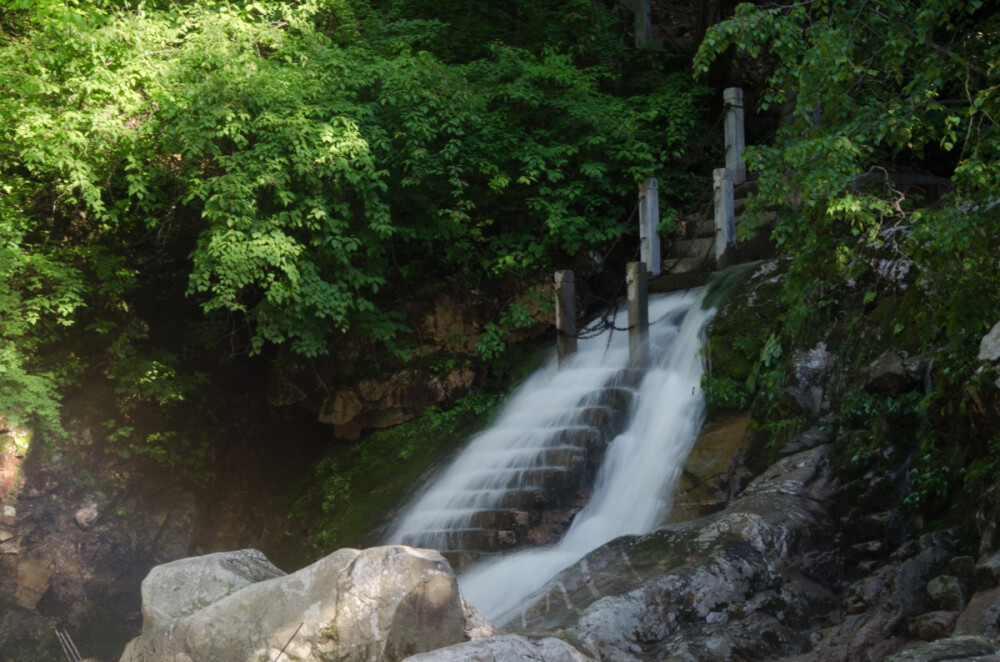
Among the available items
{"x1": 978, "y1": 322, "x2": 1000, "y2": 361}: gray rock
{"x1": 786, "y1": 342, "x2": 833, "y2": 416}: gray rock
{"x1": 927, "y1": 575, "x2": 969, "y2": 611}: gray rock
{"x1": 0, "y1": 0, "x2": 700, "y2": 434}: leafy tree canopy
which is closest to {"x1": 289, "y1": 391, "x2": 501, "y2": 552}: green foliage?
{"x1": 0, "y1": 0, "x2": 700, "y2": 434}: leafy tree canopy

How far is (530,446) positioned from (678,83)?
7.55m

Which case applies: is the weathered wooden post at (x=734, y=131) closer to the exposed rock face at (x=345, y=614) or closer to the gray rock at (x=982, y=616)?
the gray rock at (x=982, y=616)

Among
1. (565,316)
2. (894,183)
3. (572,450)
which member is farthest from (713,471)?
(565,316)

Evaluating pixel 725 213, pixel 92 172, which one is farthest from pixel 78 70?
pixel 725 213

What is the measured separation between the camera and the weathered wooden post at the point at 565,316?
12.7m

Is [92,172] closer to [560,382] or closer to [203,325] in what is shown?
[203,325]

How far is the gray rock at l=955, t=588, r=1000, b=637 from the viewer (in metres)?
5.22

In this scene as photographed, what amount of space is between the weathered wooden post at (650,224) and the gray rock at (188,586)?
8.61m

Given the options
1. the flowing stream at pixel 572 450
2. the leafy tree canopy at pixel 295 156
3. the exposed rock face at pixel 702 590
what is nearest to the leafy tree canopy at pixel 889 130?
the exposed rock face at pixel 702 590

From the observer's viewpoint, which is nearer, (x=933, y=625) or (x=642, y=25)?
(x=933, y=625)

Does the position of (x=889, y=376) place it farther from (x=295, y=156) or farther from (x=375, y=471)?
(x=375, y=471)

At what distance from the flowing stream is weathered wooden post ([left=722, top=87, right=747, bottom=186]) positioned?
9.22ft

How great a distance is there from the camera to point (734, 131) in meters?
14.3

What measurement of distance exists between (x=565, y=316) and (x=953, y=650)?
822cm
